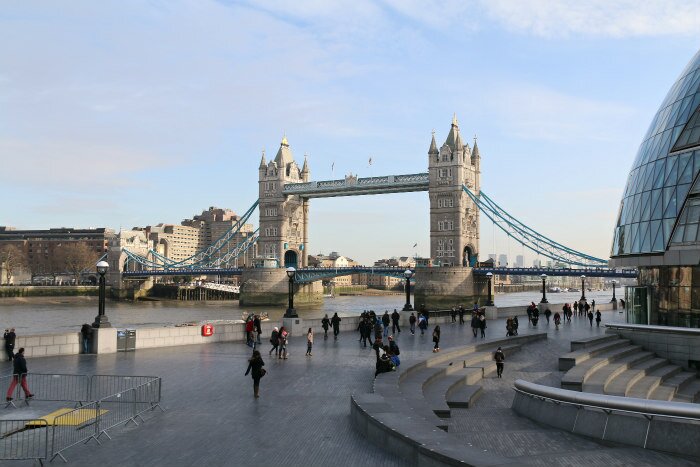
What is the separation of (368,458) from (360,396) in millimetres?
2788

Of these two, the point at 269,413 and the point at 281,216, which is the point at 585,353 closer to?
the point at 269,413

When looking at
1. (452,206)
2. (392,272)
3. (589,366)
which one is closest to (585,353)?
(589,366)

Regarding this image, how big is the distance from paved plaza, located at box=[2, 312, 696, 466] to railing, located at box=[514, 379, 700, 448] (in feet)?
2.19

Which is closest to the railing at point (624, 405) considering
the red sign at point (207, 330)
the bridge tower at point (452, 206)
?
the red sign at point (207, 330)

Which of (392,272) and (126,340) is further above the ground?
(392,272)

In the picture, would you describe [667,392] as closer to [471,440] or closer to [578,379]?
[578,379]

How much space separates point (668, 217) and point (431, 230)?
68.4m

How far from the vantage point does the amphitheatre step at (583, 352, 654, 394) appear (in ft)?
53.8

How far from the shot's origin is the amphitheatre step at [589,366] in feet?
52.9

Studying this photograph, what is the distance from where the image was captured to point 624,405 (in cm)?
1094

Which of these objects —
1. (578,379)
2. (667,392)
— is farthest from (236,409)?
(667,392)

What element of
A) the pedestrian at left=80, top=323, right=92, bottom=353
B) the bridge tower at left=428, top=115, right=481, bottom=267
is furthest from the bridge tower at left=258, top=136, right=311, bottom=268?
the pedestrian at left=80, top=323, right=92, bottom=353

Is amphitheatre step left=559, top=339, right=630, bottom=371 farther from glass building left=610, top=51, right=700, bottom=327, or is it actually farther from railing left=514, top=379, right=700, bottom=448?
railing left=514, top=379, right=700, bottom=448

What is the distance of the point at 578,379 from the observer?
1631cm
